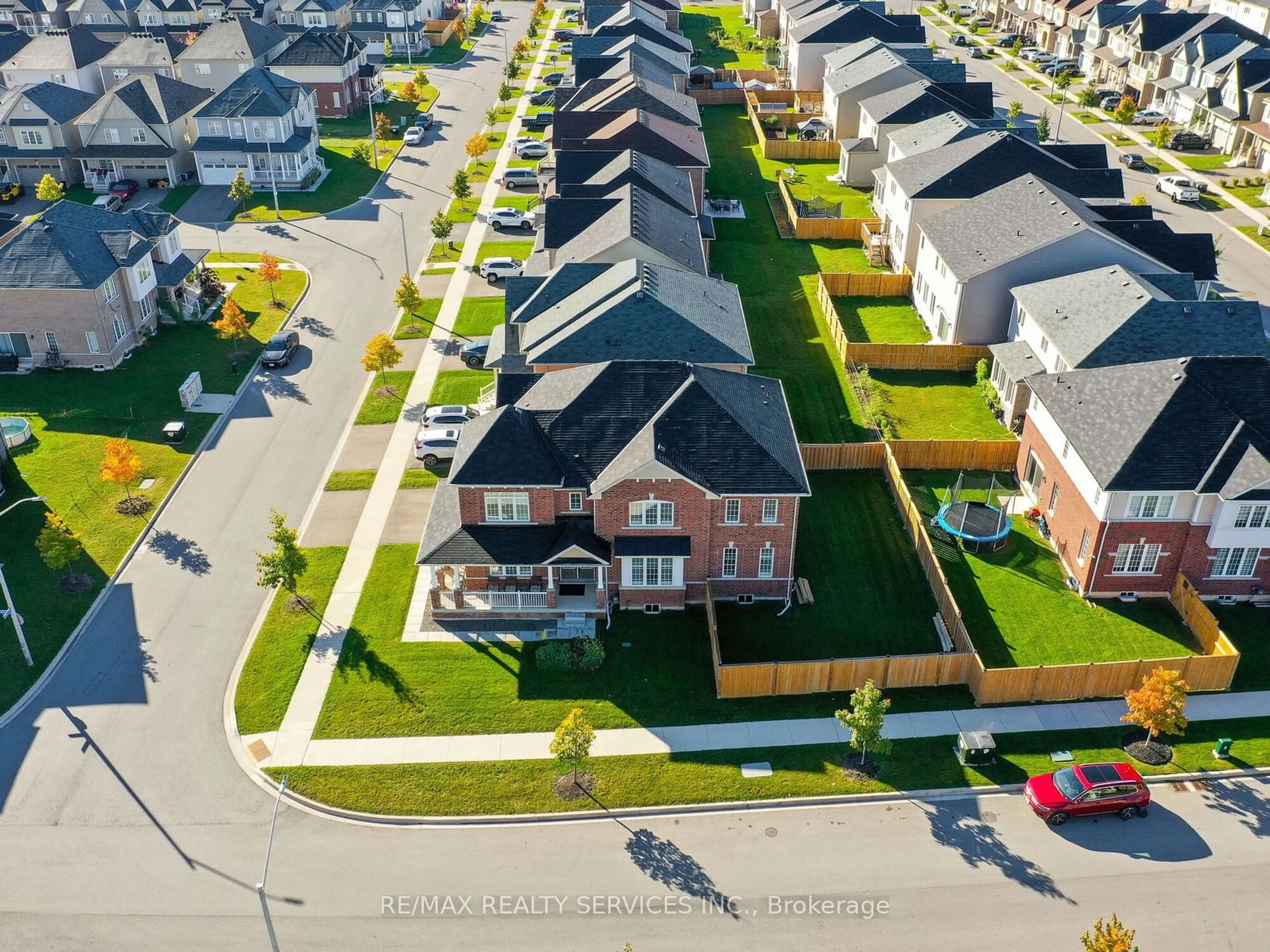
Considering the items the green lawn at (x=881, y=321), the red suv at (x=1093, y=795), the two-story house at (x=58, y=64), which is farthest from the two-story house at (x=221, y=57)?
the red suv at (x=1093, y=795)

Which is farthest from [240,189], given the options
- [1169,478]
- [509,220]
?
[1169,478]

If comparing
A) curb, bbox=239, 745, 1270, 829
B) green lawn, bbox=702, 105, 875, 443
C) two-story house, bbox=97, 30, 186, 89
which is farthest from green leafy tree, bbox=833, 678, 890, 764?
two-story house, bbox=97, 30, 186, 89

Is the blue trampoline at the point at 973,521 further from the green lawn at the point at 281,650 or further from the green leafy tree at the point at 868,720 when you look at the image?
the green lawn at the point at 281,650

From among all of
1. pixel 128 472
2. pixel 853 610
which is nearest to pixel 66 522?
pixel 128 472

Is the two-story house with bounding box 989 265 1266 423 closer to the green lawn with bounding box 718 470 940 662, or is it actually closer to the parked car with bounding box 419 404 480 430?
the green lawn with bounding box 718 470 940 662

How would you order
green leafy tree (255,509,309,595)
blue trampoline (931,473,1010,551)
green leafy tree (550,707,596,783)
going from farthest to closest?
blue trampoline (931,473,1010,551)
green leafy tree (255,509,309,595)
green leafy tree (550,707,596,783)

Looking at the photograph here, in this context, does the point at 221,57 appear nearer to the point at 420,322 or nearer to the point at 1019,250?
the point at 420,322
